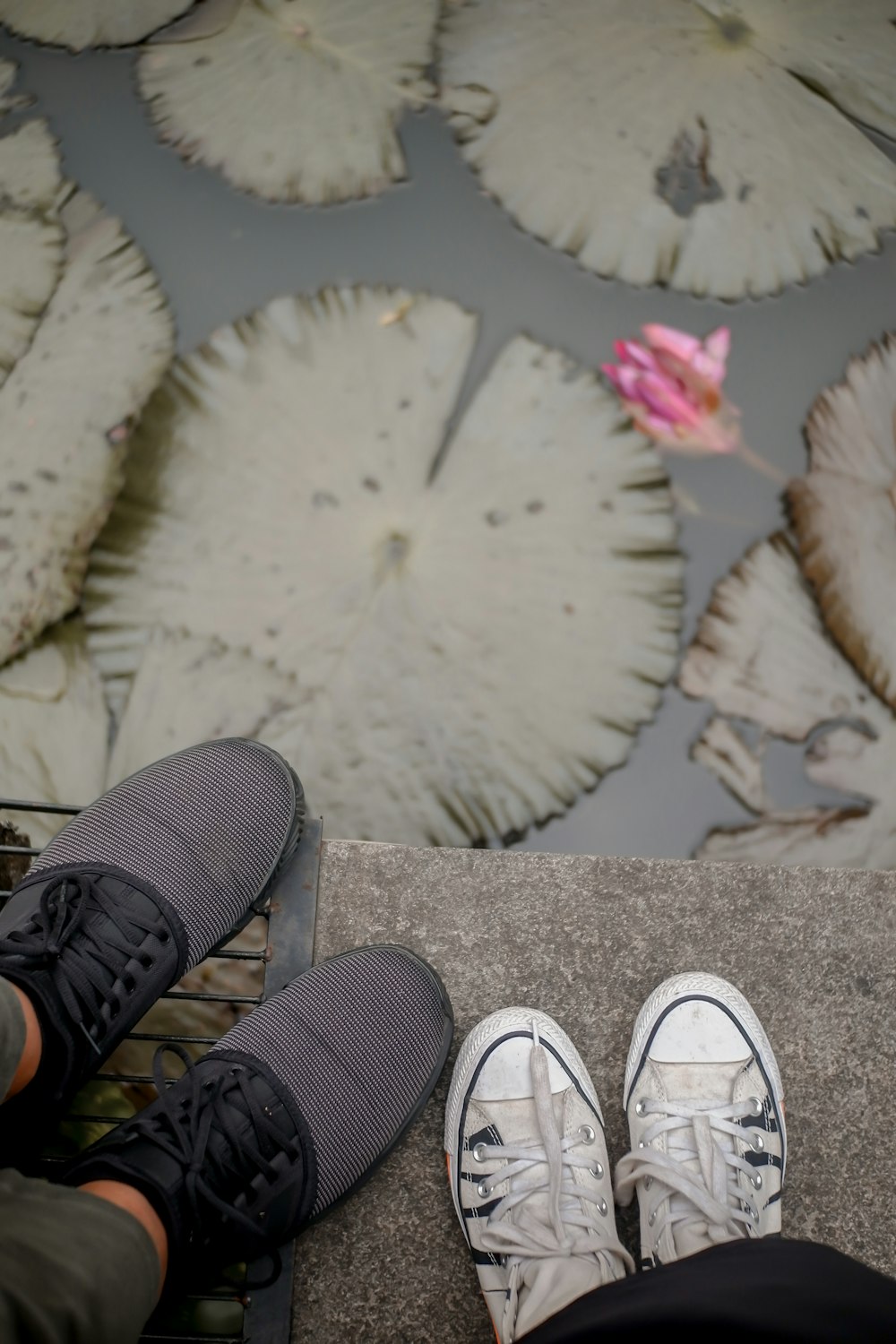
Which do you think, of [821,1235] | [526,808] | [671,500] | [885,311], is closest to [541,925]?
[526,808]

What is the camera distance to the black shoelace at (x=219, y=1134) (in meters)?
0.61

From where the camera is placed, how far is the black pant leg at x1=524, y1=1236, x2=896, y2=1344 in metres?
0.44

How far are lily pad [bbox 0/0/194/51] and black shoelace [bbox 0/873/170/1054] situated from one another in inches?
36.9

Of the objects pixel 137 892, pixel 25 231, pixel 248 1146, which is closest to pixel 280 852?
pixel 137 892

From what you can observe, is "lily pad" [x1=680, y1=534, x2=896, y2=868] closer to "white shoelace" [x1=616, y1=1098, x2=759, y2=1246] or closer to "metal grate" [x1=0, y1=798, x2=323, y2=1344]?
"white shoelace" [x1=616, y1=1098, x2=759, y2=1246]

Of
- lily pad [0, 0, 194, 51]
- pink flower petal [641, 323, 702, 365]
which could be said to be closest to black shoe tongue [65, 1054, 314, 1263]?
pink flower petal [641, 323, 702, 365]

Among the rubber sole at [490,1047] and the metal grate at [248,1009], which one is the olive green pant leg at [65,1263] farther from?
the rubber sole at [490,1047]

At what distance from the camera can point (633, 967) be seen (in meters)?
0.75

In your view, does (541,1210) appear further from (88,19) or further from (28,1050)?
(88,19)

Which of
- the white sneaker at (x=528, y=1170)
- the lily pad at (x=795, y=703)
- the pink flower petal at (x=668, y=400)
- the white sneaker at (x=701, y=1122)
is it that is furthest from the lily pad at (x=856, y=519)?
the white sneaker at (x=528, y=1170)

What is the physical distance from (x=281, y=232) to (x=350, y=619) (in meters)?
0.45

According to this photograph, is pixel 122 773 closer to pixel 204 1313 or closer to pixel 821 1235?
pixel 204 1313

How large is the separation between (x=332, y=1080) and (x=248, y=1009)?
Result: 133 millimetres

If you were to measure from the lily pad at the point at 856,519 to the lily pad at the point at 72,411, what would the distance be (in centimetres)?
69
